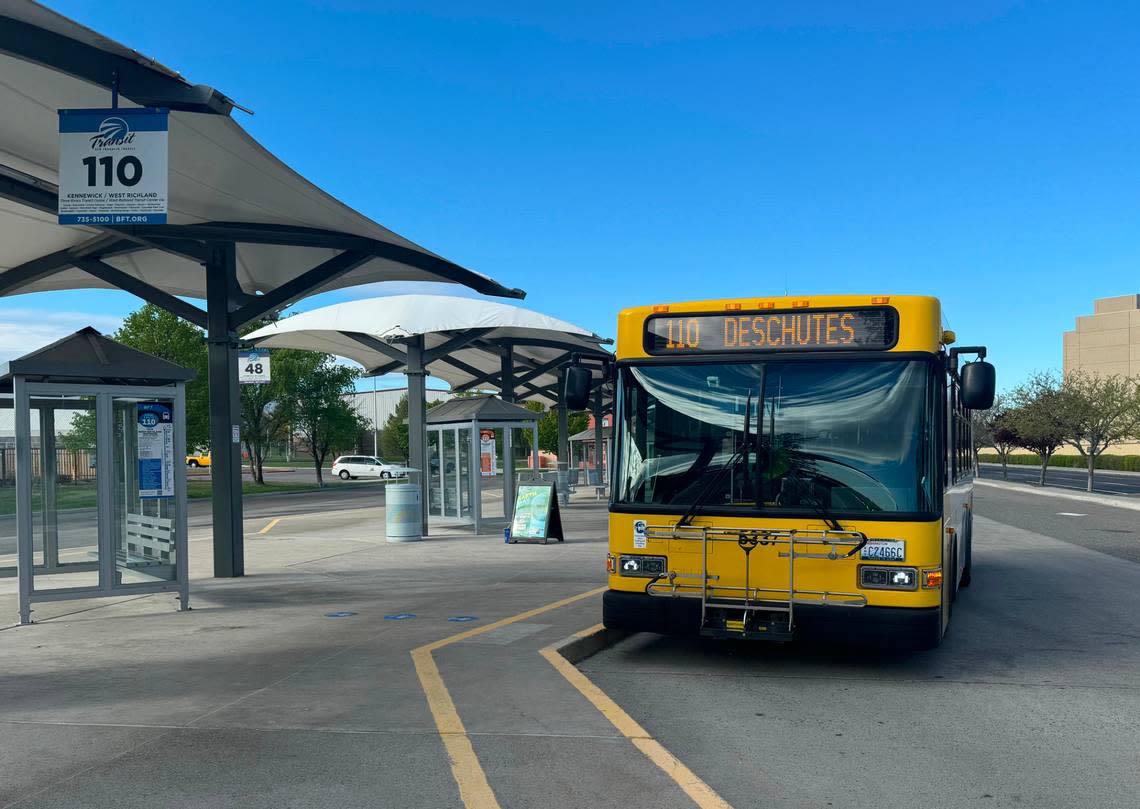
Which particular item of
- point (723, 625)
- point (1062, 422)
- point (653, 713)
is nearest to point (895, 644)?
point (723, 625)

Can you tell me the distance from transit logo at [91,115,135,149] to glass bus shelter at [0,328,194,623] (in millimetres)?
2506

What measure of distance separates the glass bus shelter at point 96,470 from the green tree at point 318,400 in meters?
43.9

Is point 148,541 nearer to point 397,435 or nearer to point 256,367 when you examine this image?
point 256,367

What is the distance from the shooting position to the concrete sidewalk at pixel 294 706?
4934 mm

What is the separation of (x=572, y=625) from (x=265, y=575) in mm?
6299

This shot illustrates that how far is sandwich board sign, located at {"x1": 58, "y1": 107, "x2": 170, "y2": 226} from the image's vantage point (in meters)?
8.16

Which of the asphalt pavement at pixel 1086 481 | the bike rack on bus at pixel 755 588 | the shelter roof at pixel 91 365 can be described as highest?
the shelter roof at pixel 91 365

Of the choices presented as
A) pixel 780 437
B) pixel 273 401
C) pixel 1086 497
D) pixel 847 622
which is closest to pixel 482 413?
pixel 780 437

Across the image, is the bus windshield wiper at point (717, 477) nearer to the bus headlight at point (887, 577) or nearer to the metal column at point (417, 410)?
the bus headlight at point (887, 577)

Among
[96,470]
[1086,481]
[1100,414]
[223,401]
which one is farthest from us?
[1086,481]

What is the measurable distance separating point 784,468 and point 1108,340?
355ft

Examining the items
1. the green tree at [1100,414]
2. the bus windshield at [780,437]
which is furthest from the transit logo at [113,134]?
the green tree at [1100,414]

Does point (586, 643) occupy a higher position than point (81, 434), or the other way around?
point (81, 434)

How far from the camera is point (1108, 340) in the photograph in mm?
101875
